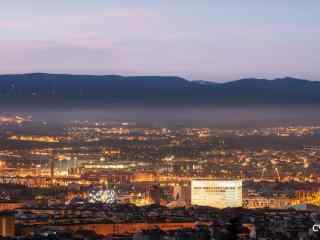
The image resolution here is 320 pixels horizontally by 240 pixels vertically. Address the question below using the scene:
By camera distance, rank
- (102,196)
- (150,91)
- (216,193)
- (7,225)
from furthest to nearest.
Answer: (150,91) → (216,193) → (102,196) → (7,225)

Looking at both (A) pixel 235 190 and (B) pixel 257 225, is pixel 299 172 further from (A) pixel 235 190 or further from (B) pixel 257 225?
(B) pixel 257 225

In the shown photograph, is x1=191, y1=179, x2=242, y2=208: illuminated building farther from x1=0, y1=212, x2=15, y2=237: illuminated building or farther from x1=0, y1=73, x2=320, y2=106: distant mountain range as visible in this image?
x1=0, y1=73, x2=320, y2=106: distant mountain range

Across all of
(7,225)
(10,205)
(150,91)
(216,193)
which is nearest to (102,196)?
(216,193)

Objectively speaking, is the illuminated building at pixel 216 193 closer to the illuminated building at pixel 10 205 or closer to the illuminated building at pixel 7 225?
the illuminated building at pixel 10 205

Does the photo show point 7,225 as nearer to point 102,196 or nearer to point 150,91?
point 102,196

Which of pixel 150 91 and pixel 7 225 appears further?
pixel 150 91

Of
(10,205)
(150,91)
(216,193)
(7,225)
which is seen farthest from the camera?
(150,91)

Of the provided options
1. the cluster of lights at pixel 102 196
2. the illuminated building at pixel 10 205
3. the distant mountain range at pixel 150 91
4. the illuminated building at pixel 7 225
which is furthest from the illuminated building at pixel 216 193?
the distant mountain range at pixel 150 91
